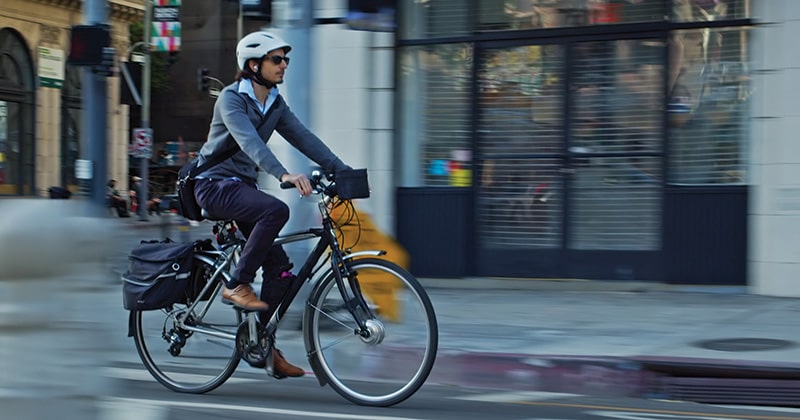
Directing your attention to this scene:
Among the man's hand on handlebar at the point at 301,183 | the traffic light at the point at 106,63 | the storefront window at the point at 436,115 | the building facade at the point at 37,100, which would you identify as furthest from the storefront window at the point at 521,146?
the building facade at the point at 37,100

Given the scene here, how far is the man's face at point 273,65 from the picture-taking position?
5.53m

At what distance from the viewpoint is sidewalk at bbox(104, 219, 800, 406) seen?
6500 millimetres

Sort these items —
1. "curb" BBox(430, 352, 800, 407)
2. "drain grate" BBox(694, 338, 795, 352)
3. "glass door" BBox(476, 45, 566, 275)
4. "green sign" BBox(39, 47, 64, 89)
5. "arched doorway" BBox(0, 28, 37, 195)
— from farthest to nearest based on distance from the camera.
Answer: "green sign" BBox(39, 47, 64, 89) → "arched doorway" BBox(0, 28, 37, 195) → "glass door" BBox(476, 45, 566, 275) → "drain grate" BBox(694, 338, 795, 352) → "curb" BBox(430, 352, 800, 407)

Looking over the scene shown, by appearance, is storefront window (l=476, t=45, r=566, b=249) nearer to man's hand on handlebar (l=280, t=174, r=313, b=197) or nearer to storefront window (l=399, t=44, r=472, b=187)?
storefront window (l=399, t=44, r=472, b=187)

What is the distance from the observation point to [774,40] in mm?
9859

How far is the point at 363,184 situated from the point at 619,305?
16.5ft

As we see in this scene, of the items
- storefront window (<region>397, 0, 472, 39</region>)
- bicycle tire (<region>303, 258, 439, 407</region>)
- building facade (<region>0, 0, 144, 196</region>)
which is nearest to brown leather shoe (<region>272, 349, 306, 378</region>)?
bicycle tire (<region>303, 258, 439, 407</region>)

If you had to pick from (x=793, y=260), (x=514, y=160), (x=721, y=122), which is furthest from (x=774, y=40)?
(x=514, y=160)

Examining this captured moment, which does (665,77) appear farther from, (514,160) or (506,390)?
(506,390)

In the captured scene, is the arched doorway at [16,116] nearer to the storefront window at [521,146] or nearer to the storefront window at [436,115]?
the storefront window at [436,115]

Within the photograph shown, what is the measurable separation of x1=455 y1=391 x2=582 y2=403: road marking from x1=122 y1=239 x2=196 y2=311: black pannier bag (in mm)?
1694

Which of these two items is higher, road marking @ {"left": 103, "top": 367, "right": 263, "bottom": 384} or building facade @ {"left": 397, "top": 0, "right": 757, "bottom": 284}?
building facade @ {"left": 397, "top": 0, "right": 757, "bottom": 284}

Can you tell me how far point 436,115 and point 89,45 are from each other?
12.4 ft

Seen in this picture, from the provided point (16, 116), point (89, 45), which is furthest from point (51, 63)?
point (89, 45)
